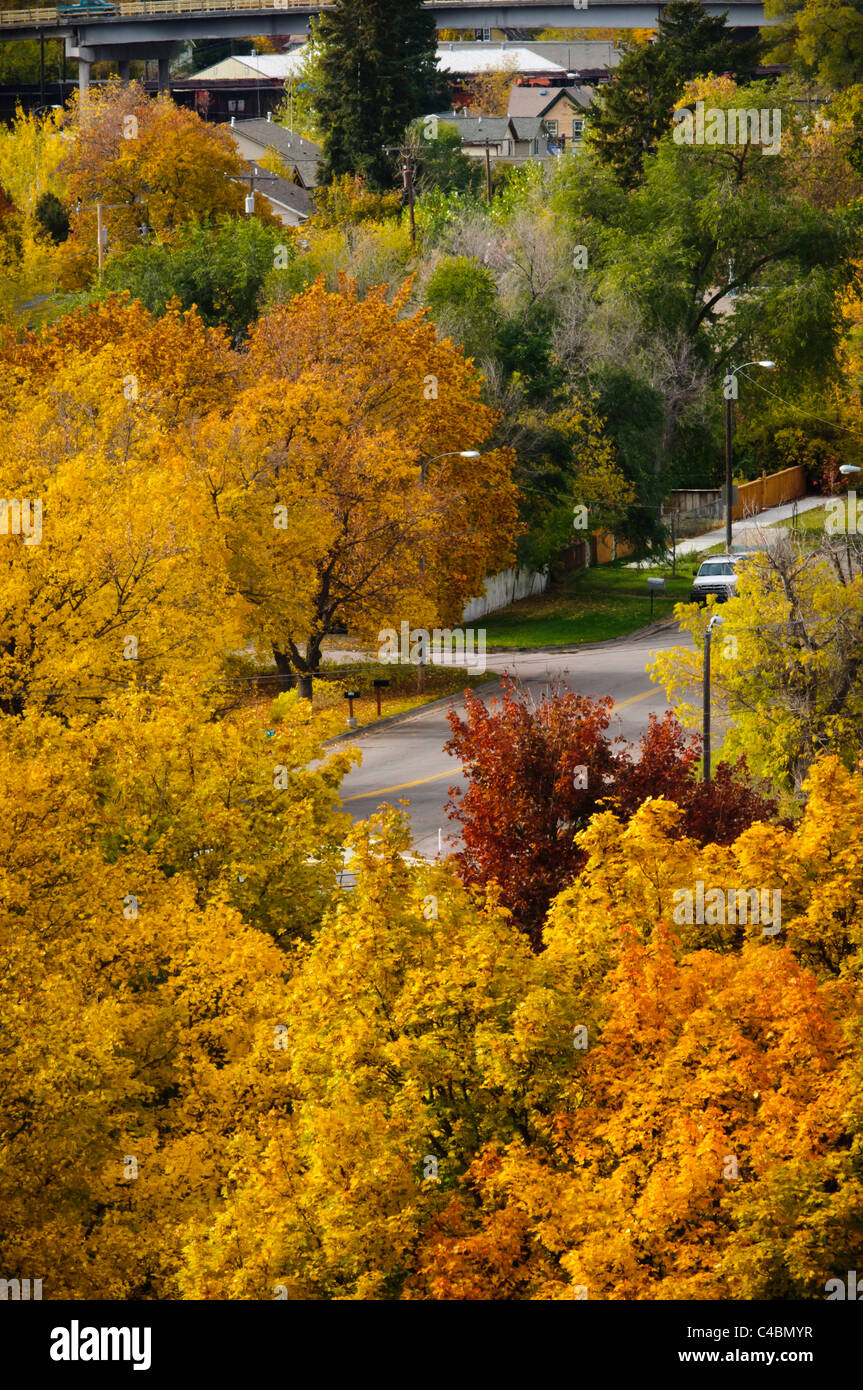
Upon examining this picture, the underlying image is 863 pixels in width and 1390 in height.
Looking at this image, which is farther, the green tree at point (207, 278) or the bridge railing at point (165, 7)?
the bridge railing at point (165, 7)

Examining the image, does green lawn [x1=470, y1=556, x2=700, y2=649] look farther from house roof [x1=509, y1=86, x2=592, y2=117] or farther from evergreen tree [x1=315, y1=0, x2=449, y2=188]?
house roof [x1=509, y1=86, x2=592, y2=117]

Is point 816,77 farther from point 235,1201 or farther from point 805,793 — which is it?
point 235,1201

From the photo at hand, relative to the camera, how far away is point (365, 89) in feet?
278

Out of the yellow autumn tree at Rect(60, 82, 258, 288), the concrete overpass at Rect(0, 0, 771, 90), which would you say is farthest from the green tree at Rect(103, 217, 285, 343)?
the concrete overpass at Rect(0, 0, 771, 90)

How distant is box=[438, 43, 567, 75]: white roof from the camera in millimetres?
166500

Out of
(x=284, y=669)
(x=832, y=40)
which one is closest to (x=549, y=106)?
(x=832, y=40)

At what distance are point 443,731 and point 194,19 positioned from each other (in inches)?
3256

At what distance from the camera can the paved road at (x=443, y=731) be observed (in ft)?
131

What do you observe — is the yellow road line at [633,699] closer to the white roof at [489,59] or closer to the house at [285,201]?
the house at [285,201]

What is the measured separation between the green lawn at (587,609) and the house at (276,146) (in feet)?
212

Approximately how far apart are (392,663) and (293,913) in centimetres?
2528

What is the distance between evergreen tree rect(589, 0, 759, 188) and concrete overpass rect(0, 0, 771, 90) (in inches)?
→ 1368

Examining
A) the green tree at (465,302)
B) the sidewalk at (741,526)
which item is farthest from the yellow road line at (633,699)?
the green tree at (465,302)

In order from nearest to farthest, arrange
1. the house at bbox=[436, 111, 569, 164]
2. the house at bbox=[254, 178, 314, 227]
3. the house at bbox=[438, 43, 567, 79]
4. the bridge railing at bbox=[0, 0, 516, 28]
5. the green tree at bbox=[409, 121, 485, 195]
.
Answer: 1. the green tree at bbox=[409, 121, 485, 195]
2. the house at bbox=[254, 178, 314, 227]
3. the bridge railing at bbox=[0, 0, 516, 28]
4. the house at bbox=[436, 111, 569, 164]
5. the house at bbox=[438, 43, 567, 79]
